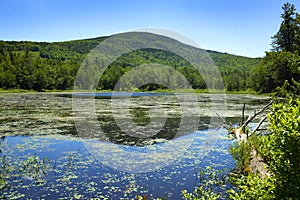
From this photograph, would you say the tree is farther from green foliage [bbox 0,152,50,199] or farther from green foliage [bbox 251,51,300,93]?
green foliage [bbox 0,152,50,199]

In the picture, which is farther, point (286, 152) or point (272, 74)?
point (272, 74)

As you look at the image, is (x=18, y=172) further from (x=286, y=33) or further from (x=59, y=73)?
(x=59, y=73)

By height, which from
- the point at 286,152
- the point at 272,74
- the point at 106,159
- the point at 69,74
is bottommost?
the point at 106,159

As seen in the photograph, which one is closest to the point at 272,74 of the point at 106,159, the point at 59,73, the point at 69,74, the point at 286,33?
the point at 286,33

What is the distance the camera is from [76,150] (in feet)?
38.3

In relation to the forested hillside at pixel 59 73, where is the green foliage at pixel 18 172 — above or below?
below

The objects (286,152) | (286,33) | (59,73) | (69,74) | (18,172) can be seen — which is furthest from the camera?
(69,74)

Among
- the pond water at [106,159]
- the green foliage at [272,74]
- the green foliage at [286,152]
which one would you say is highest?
the green foliage at [272,74]

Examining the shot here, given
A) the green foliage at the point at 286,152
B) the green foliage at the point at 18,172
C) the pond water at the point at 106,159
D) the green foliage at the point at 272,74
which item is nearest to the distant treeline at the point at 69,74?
the green foliage at the point at 272,74

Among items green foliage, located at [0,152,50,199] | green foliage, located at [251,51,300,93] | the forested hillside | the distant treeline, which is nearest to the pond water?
green foliage, located at [0,152,50,199]

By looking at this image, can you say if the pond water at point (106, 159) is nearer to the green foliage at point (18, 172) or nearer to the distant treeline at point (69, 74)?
the green foliage at point (18, 172)

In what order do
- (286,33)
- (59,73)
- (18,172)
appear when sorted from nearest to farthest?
(18,172)
(286,33)
(59,73)

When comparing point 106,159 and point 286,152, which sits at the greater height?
point 286,152

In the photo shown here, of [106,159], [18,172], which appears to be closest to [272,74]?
[106,159]
